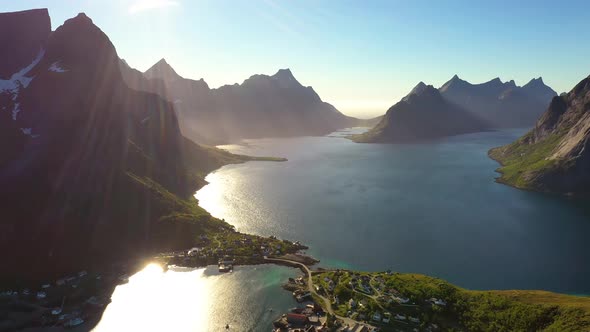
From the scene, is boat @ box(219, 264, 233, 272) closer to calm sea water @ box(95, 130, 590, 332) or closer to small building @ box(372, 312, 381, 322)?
calm sea water @ box(95, 130, 590, 332)

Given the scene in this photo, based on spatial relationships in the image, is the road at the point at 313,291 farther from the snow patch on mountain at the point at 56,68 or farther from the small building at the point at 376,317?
the snow patch on mountain at the point at 56,68

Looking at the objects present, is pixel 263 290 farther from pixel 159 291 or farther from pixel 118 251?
pixel 118 251

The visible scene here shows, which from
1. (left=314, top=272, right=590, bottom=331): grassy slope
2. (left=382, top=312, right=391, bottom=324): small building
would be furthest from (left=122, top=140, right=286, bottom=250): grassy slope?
(left=382, top=312, right=391, bottom=324): small building

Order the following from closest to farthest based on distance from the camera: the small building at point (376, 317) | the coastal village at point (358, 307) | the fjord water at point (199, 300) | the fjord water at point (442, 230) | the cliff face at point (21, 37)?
the coastal village at point (358, 307), the small building at point (376, 317), the fjord water at point (199, 300), the fjord water at point (442, 230), the cliff face at point (21, 37)

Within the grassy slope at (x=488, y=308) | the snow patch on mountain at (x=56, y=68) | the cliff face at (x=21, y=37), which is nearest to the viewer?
the grassy slope at (x=488, y=308)

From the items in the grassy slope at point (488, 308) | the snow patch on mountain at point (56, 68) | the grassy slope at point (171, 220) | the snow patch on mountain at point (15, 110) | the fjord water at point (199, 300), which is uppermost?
the snow patch on mountain at point (56, 68)

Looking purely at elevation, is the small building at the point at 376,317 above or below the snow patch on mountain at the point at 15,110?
below

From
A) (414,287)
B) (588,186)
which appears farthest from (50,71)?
(588,186)

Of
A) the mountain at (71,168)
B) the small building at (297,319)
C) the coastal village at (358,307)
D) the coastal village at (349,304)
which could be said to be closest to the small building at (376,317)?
the coastal village at (358,307)
